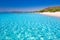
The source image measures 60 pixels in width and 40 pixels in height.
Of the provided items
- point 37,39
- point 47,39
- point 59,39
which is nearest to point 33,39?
point 37,39

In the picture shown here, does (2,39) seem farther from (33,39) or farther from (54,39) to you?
(54,39)

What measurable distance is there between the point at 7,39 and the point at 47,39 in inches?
91.7

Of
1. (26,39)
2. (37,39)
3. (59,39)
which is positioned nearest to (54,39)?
(59,39)

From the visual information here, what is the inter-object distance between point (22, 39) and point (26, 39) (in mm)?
232

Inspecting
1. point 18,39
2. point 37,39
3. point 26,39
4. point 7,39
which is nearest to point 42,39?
point 37,39

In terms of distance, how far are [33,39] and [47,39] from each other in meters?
0.81

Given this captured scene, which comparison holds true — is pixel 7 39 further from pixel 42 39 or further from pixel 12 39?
pixel 42 39

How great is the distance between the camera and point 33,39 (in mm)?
7184

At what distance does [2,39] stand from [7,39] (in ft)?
0.97

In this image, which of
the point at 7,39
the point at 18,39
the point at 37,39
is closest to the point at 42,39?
the point at 37,39

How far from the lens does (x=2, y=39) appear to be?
7234 mm

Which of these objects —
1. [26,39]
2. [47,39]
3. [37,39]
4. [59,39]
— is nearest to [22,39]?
[26,39]

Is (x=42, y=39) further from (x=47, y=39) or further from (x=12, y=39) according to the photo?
(x=12, y=39)

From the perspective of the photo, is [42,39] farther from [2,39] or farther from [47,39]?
[2,39]
